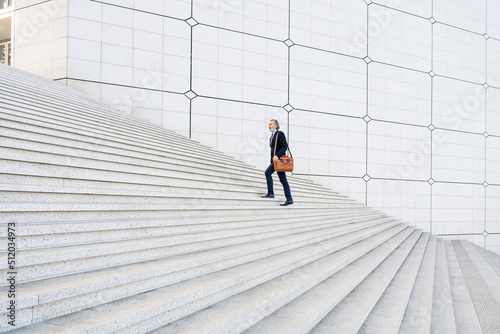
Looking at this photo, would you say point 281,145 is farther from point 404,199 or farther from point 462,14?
point 462,14

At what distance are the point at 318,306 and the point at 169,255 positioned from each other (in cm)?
101

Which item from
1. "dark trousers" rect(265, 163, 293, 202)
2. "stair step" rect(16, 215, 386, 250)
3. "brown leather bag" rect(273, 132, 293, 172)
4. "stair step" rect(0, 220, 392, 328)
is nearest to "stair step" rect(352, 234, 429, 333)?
"stair step" rect(0, 220, 392, 328)

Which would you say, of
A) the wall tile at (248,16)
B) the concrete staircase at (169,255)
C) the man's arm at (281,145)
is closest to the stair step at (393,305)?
the concrete staircase at (169,255)

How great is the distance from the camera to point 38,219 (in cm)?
222

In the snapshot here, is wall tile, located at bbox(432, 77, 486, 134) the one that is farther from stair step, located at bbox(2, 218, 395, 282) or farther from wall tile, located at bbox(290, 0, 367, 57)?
stair step, located at bbox(2, 218, 395, 282)

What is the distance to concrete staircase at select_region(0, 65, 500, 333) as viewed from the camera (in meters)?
1.83

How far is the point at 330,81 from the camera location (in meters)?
8.08

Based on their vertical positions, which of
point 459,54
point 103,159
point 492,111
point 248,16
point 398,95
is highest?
point 459,54

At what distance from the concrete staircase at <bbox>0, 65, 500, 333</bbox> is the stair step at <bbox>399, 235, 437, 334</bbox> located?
1 cm

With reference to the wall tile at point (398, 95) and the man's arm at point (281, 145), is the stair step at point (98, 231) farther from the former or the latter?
the wall tile at point (398, 95)

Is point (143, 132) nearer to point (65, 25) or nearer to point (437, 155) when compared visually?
point (65, 25)

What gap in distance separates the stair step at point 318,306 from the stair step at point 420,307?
1.16 feet

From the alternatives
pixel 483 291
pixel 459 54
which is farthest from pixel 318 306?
pixel 459 54

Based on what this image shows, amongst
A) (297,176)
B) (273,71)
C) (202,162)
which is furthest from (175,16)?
(297,176)
